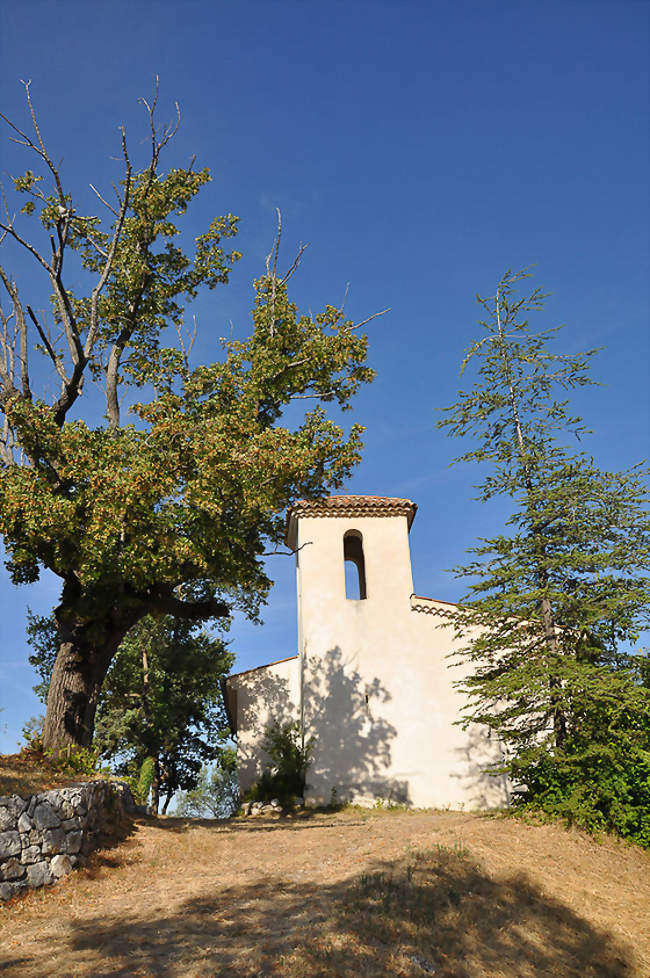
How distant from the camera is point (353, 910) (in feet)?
25.5

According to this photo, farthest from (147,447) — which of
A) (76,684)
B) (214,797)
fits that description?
(214,797)

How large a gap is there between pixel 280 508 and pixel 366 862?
8.06 meters

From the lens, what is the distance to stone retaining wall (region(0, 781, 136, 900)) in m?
8.77

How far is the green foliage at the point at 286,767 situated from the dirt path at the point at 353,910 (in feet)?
27.5

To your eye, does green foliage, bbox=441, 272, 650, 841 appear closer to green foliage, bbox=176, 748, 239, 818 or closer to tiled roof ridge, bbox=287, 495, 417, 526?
tiled roof ridge, bbox=287, 495, 417, 526

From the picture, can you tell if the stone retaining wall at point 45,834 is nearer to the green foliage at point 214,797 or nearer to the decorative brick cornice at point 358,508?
the decorative brick cornice at point 358,508

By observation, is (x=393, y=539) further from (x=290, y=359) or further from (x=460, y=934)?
(x=460, y=934)

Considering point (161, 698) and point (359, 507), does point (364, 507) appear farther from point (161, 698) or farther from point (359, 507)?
point (161, 698)

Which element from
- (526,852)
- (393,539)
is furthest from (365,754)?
(526,852)

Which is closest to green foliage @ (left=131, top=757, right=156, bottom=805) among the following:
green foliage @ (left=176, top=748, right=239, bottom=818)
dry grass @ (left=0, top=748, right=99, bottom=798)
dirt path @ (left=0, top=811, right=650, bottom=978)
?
dry grass @ (left=0, top=748, right=99, bottom=798)

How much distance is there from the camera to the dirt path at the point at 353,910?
6.61 m

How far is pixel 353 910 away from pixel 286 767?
13149 mm

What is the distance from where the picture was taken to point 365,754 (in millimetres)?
20312

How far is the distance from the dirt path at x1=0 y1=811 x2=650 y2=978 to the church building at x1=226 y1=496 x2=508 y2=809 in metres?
8.49
